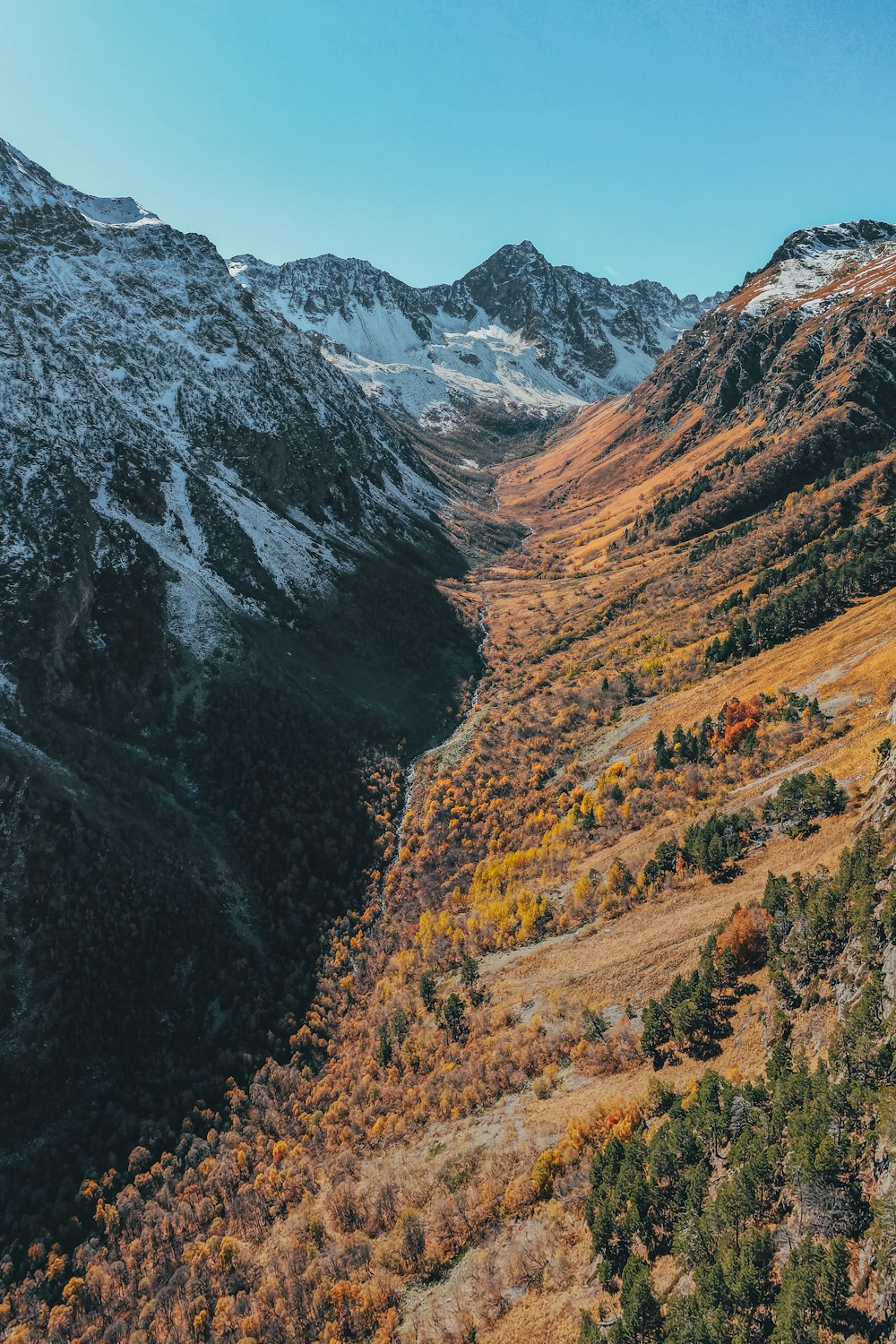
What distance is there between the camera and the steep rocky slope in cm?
1953

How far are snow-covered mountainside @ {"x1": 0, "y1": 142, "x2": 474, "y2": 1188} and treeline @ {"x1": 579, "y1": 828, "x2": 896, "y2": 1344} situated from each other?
31.7 m

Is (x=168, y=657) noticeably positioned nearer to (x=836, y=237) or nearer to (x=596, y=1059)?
(x=596, y=1059)

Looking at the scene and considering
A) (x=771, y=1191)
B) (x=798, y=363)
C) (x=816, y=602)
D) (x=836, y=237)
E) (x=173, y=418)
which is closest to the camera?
(x=771, y=1191)

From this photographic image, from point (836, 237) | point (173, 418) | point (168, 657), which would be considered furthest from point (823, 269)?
point (168, 657)

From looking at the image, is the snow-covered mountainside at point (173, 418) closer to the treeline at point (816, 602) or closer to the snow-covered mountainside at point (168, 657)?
the snow-covered mountainside at point (168, 657)

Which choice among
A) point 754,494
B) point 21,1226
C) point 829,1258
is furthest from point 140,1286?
point 754,494

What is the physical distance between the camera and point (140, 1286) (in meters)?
31.9

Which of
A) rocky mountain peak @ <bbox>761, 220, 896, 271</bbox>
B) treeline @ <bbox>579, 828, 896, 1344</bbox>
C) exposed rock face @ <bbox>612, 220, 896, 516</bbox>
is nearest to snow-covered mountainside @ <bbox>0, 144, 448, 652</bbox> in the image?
treeline @ <bbox>579, 828, 896, 1344</bbox>

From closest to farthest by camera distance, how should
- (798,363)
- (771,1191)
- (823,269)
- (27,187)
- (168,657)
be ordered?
(771,1191)
(168,657)
(27,187)
(798,363)
(823,269)

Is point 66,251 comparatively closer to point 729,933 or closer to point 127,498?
point 127,498

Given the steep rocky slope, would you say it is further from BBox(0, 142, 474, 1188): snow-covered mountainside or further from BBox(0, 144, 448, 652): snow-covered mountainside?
BBox(0, 144, 448, 652): snow-covered mountainside

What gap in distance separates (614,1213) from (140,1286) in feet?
85.9

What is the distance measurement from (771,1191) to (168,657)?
211 feet

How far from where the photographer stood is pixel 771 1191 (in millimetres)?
19312
